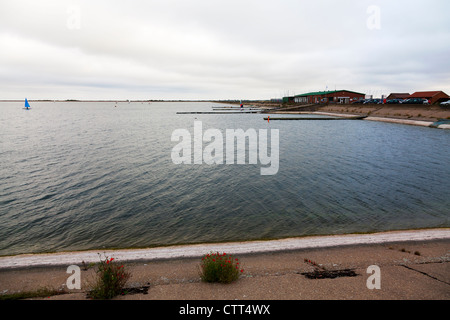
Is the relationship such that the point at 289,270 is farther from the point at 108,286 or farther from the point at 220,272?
the point at 108,286

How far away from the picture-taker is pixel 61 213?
16812 millimetres

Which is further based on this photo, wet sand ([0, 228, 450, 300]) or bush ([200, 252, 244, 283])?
bush ([200, 252, 244, 283])

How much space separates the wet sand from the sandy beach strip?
0.04 metres

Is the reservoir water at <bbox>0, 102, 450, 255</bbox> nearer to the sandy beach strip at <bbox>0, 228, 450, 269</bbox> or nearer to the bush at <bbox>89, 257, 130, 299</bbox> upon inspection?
the sandy beach strip at <bbox>0, 228, 450, 269</bbox>

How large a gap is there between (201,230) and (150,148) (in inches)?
1142

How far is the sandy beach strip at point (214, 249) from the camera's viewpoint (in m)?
10.3

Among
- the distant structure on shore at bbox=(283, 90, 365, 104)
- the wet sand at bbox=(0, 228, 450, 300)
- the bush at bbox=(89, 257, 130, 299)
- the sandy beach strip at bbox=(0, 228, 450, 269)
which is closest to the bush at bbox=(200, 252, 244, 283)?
the wet sand at bbox=(0, 228, 450, 300)

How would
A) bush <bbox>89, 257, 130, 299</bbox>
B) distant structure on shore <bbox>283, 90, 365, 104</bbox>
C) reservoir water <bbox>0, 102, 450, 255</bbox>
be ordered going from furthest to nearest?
1. distant structure on shore <bbox>283, 90, 365, 104</bbox>
2. reservoir water <bbox>0, 102, 450, 255</bbox>
3. bush <bbox>89, 257, 130, 299</bbox>

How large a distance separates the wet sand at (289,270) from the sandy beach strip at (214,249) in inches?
1.6

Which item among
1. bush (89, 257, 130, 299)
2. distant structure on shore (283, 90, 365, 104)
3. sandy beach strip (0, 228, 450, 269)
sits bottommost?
sandy beach strip (0, 228, 450, 269)

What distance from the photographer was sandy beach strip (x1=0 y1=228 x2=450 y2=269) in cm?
1032

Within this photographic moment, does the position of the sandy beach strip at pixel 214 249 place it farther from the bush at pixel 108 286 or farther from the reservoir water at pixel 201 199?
the bush at pixel 108 286

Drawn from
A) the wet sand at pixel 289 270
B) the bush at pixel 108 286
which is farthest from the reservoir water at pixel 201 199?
the bush at pixel 108 286

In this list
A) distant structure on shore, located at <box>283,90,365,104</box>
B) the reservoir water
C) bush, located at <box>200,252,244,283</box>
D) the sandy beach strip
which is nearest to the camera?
bush, located at <box>200,252,244,283</box>
